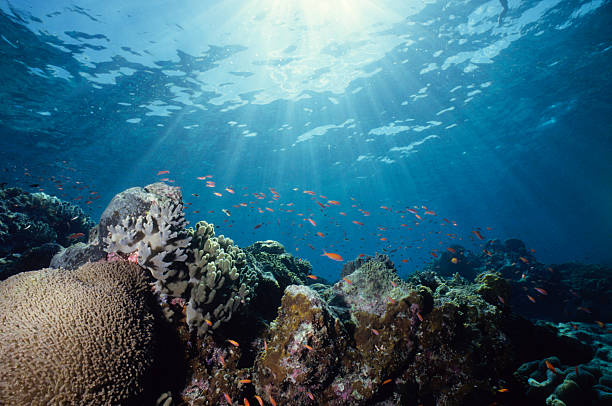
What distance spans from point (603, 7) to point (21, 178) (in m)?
58.2

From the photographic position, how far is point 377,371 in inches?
159

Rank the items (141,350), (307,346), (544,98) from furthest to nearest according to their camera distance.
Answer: (544,98)
(307,346)
(141,350)

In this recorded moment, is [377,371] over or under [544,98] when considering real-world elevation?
over

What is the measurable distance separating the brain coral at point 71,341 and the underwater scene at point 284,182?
0.02 m

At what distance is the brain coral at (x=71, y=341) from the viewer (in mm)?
2373

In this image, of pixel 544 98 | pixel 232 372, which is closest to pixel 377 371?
pixel 232 372

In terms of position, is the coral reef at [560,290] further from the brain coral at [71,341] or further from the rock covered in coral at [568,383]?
the brain coral at [71,341]

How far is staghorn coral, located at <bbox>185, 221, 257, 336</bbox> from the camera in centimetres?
391

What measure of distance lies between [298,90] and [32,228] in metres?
18.5

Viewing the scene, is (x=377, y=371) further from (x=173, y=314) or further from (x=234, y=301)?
(x=173, y=314)

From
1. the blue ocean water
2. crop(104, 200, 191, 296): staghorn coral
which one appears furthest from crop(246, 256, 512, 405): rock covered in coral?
the blue ocean water

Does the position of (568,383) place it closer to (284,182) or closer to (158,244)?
(158,244)

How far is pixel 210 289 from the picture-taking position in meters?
4.10

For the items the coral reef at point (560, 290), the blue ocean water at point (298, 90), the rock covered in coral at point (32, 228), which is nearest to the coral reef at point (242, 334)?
the rock covered in coral at point (32, 228)
